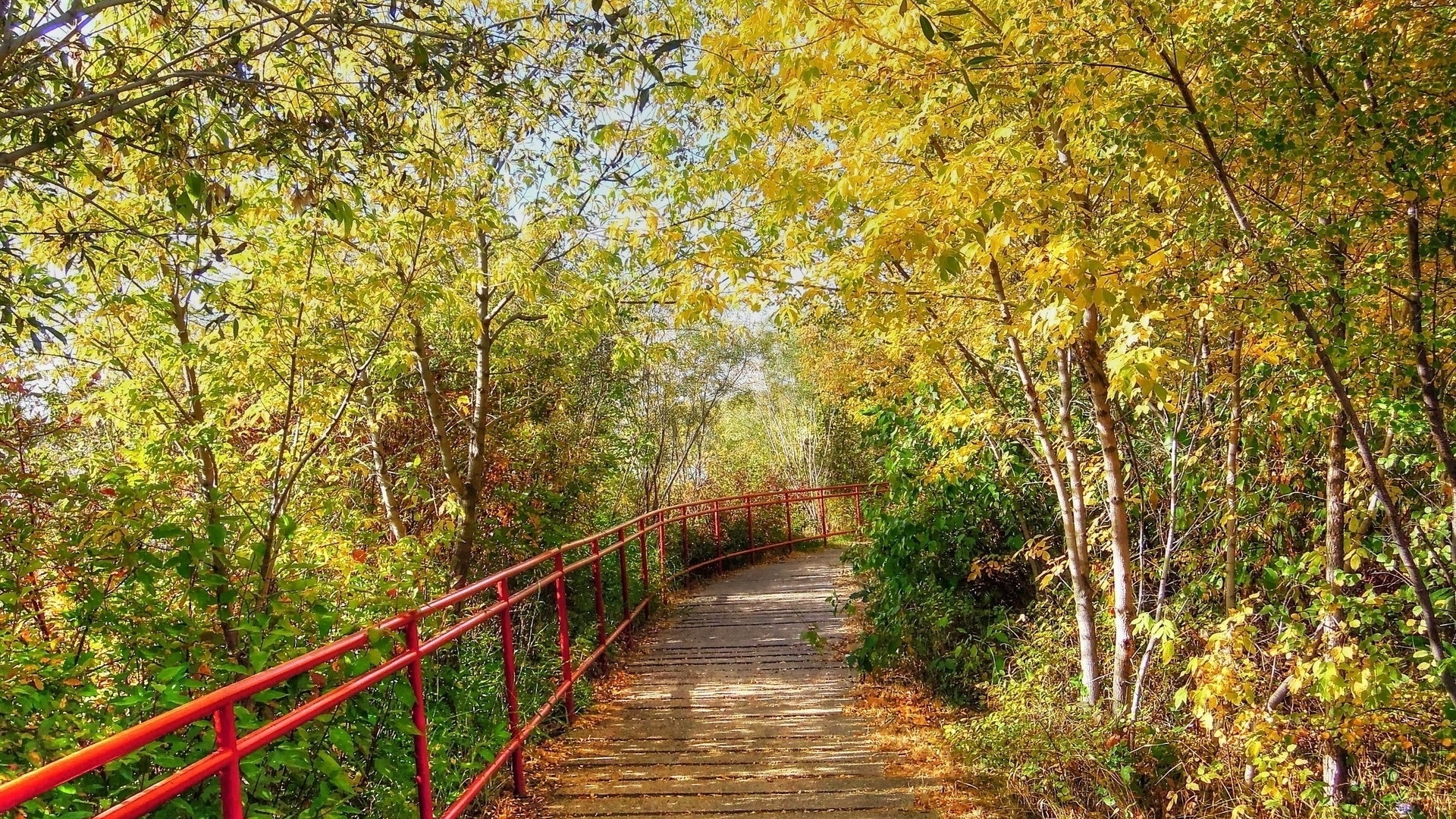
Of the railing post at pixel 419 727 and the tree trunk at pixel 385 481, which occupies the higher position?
the tree trunk at pixel 385 481

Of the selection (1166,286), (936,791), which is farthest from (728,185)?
(936,791)

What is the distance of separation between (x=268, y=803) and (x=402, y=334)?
371 cm

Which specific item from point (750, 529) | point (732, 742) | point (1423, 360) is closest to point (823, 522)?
point (750, 529)

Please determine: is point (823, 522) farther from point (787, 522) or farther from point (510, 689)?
point (510, 689)

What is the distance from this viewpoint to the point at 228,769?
1.94 m

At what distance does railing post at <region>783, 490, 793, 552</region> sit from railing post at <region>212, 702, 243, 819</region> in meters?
11.1

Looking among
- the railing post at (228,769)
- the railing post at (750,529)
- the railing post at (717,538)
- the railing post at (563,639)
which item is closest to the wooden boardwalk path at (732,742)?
the railing post at (563,639)

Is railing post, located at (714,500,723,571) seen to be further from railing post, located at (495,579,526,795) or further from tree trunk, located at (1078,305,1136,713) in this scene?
tree trunk, located at (1078,305,1136,713)

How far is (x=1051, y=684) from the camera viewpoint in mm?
4828

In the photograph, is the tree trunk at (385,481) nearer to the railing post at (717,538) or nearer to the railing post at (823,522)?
the railing post at (717,538)

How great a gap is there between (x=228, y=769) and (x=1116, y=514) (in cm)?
374

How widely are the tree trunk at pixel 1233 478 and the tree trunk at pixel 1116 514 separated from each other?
1.40ft

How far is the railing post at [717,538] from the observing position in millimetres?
10781

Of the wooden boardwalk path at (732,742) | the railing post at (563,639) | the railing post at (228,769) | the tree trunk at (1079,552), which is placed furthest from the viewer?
the railing post at (563,639)
